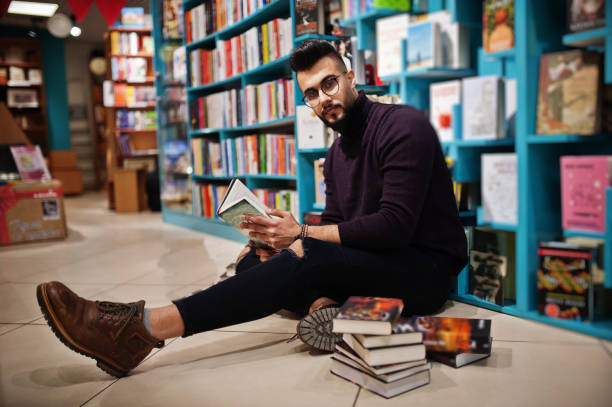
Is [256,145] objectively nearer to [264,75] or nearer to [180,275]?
[264,75]

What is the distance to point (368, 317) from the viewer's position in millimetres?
1348

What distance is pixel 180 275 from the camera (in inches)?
110

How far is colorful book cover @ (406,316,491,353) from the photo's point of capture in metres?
1.41

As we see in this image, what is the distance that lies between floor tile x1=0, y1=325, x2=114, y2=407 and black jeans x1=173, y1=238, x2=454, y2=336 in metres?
0.33

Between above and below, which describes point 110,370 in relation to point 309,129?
below

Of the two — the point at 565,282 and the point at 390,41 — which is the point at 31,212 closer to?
the point at 390,41

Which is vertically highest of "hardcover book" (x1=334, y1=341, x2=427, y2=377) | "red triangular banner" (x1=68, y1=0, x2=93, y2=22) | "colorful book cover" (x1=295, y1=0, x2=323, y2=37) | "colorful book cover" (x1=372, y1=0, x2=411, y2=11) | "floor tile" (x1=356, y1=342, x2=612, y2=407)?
"red triangular banner" (x1=68, y1=0, x2=93, y2=22)

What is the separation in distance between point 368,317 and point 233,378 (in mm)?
442

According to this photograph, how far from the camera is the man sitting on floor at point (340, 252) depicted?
147cm

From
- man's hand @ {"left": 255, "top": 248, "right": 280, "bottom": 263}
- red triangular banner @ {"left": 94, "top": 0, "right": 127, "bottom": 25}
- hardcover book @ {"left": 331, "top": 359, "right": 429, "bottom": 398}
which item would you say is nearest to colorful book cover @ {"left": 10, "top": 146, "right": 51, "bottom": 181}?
red triangular banner @ {"left": 94, "top": 0, "right": 127, "bottom": 25}

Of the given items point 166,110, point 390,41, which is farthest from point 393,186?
point 166,110

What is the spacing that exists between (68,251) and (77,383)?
2495 millimetres

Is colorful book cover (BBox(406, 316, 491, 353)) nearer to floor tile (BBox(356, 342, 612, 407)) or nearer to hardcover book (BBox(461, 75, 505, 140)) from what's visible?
floor tile (BBox(356, 342, 612, 407))

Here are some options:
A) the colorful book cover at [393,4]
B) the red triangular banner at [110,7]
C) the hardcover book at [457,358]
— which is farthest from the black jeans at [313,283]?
the red triangular banner at [110,7]
